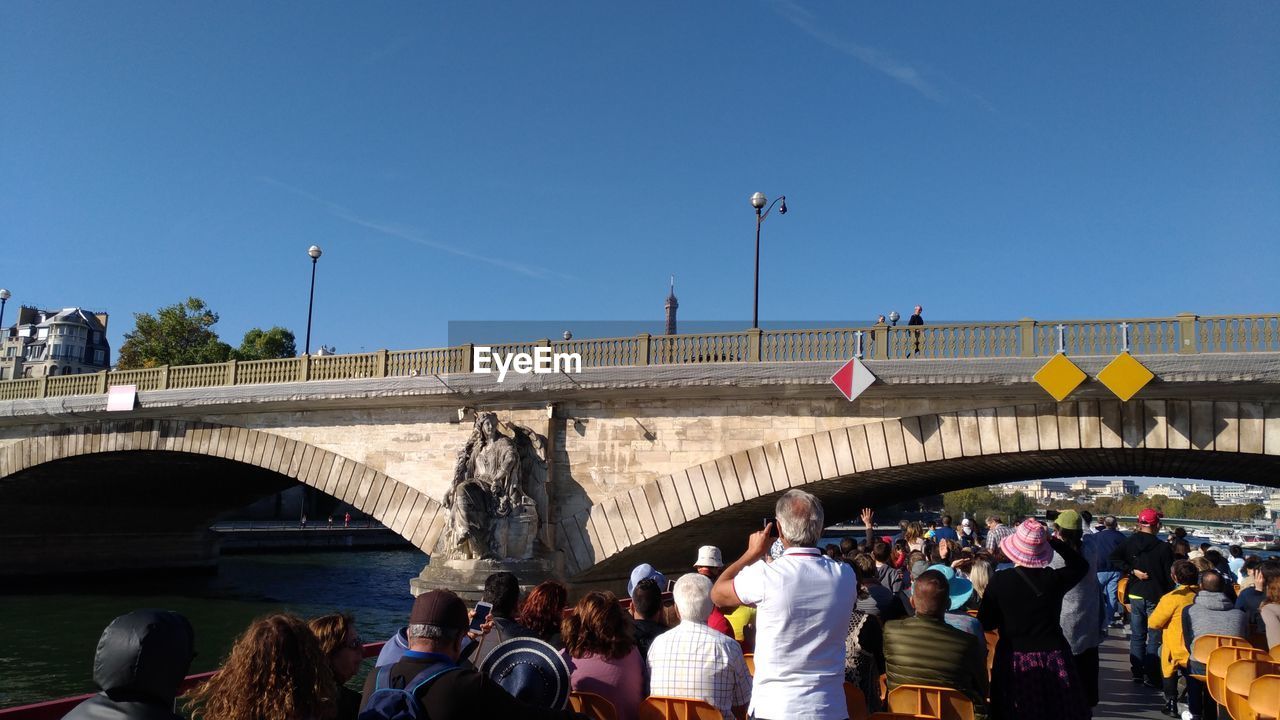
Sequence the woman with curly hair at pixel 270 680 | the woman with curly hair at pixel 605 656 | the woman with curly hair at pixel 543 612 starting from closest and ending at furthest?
1. the woman with curly hair at pixel 270 680
2. the woman with curly hair at pixel 605 656
3. the woman with curly hair at pixel 543 612

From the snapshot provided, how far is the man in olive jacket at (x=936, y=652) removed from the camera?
5.08m

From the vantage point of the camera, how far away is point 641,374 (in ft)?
56.9

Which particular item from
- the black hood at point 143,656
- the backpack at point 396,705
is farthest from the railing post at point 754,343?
the black hood at point 143,656

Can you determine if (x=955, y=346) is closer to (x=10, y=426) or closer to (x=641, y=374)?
(x=641, y=374)

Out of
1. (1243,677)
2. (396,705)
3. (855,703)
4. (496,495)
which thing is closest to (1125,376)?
(1243,677)

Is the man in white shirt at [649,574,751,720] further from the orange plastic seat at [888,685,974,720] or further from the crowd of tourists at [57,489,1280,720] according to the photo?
the orange plastic seat at [888,685,974,720]

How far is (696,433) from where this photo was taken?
1756 centimetres

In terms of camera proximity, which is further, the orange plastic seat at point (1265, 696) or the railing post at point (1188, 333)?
the railing post at point (1188, 333)

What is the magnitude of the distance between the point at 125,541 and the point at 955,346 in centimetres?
3256

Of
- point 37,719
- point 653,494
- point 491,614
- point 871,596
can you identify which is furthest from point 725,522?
point 37,719

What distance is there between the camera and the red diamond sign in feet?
49.9

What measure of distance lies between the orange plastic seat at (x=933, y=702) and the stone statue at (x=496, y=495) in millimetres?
13089

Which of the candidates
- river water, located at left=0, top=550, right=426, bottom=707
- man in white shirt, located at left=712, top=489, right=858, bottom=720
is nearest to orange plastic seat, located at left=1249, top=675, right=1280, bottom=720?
man in white shirt, located at left=712, top=489, right=858, bottom=720

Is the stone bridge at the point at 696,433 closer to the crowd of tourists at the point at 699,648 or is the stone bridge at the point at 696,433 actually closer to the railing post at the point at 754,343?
the railing post at the point at 754,343
